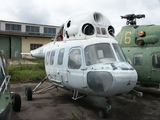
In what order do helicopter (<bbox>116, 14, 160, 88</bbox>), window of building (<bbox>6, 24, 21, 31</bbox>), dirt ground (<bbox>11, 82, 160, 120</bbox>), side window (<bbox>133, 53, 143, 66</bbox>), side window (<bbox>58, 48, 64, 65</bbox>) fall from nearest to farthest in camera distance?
dirt ground (<bbox>11, 82, 160, 120</bbox>) < side window (<bbox>58, 48, 64, 65</bbox>) < helicopter (<bbox>116, 14, 160, 88</bbox>) < side window (<bbox>133, 53, 143, 66</bbox>) < window of building (<bbox>6, 24, 21, 31</bbox>)

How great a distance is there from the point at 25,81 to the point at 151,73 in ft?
26.2

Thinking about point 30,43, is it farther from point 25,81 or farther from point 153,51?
point 153,51

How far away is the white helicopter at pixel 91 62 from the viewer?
431 cm

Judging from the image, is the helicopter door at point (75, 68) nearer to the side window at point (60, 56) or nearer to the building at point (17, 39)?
the side window at point (60, 56)

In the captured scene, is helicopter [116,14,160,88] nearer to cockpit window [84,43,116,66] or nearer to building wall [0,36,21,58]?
cockpit window [84,43,116,66]

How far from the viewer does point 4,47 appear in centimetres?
2294

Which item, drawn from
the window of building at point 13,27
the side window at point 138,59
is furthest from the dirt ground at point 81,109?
the window of building at point 13,27

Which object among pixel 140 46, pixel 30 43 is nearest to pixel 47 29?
pixel 30 43

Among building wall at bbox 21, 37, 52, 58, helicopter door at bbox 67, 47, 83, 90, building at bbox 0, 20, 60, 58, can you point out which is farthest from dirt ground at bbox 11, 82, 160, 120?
building wall at bbox 21, 37, 52, 58

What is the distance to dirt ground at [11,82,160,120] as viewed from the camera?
16.5 feet

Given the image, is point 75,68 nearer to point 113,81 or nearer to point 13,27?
point 113,81

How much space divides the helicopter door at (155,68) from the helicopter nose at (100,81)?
162 inches

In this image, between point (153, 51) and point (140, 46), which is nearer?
point (153, 51)

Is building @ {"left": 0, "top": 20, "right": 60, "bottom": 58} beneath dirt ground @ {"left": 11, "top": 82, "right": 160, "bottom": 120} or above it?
above
